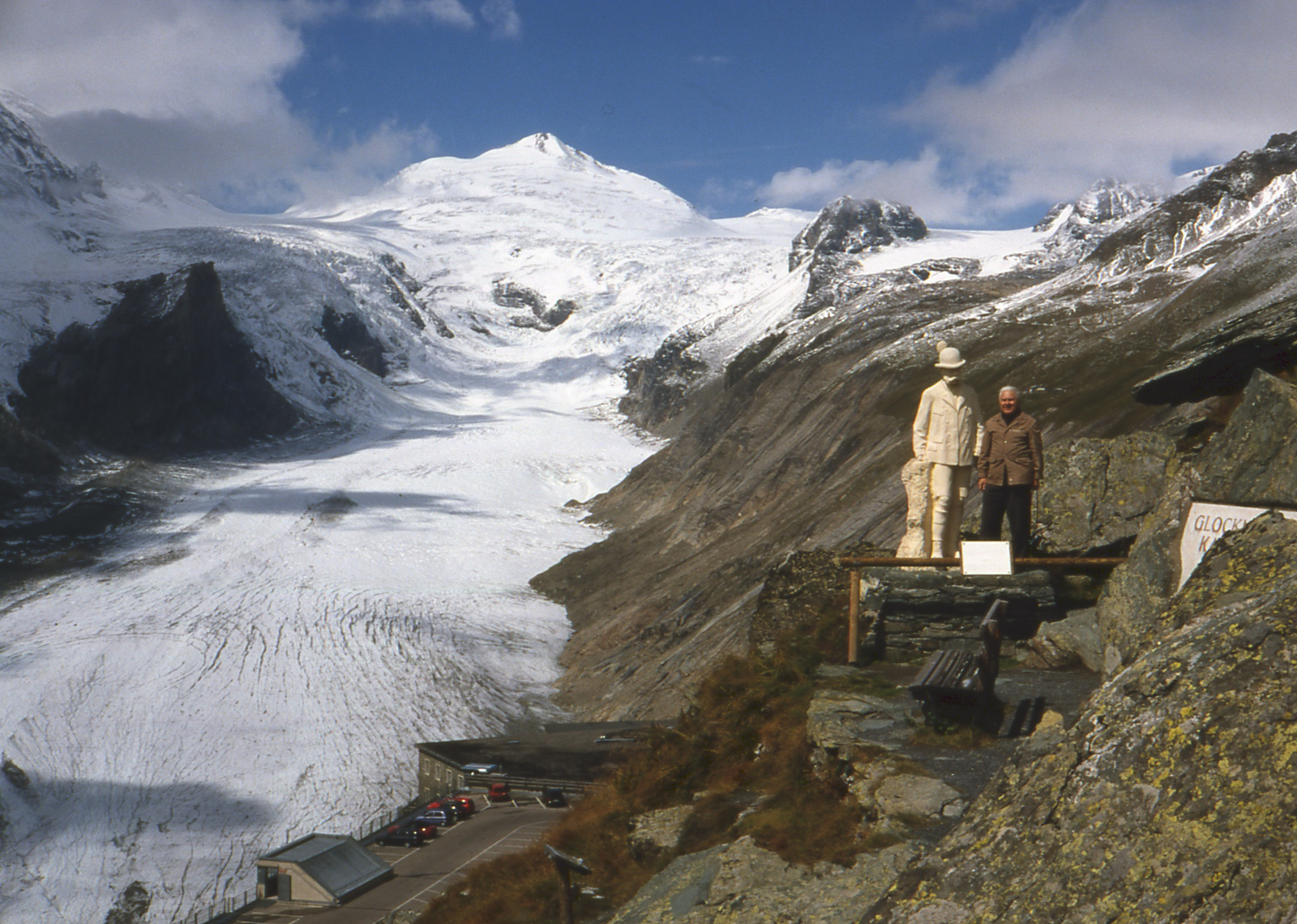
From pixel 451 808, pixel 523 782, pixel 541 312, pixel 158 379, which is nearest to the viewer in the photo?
pixel 451 808

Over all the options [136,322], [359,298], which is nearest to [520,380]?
[359,298]

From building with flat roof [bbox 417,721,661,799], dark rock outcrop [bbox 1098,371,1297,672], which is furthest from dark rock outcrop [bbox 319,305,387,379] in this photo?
dark rock outcrop [bbox 1098,371,1297,672]

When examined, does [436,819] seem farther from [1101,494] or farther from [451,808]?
[1101,494]

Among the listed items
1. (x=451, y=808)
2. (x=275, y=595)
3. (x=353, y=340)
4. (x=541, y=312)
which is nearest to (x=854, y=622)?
(x=451, y=808)

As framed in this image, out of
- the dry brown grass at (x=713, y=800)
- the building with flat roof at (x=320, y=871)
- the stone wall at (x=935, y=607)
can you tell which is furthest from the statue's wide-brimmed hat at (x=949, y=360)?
the building with flat roof at (x=320, y=871)

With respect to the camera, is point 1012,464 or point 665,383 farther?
point 665,383

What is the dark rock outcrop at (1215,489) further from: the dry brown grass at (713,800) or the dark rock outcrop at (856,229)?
the dark rock outcrop at (856,229)

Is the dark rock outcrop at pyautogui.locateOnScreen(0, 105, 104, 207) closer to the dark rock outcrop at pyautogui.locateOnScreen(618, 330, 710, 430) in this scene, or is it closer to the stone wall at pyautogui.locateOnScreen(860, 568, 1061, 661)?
the dark rock outcrop at pyautogui.locateOnScreen(618, 330, 710, 430)
